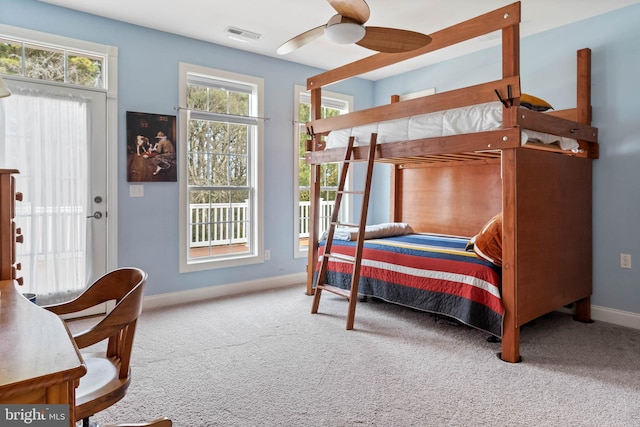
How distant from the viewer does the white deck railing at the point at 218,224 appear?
4191 mm

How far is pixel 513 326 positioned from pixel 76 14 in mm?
4165

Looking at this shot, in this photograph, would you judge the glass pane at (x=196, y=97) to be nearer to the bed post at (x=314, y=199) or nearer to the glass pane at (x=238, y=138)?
the glass pane at (x=238, y=138)

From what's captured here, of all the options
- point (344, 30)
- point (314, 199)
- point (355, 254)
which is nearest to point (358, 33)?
point (344, 30)

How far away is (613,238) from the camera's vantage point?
335 cm

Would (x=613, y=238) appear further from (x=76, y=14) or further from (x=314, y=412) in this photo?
(x=76, y=14)

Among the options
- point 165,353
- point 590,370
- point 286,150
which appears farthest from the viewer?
point 286,150

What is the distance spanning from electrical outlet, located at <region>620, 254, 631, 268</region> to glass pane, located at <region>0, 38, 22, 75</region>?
5128mm

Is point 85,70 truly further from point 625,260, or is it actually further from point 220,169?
point 625,260

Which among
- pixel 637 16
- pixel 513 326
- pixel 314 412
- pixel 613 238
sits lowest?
pixel 314 412

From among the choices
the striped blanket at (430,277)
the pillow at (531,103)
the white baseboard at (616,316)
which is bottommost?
the white baseboard at (616,316)

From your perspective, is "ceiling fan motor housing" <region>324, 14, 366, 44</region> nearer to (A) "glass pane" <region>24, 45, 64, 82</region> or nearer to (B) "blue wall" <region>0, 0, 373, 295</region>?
(B) "blue wall" <region>0, 0, 373, 295</region>

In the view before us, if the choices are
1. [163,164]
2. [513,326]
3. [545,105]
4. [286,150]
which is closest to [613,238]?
[545,105]

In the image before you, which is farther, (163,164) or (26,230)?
(163,164)

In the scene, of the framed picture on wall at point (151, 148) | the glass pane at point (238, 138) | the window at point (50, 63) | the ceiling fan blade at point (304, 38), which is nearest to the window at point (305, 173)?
the glass pane at point (238, 138)
